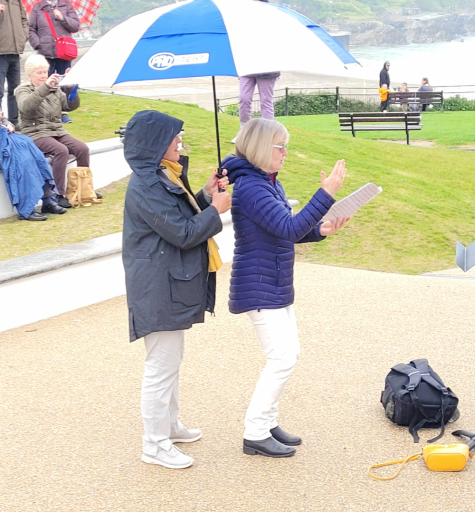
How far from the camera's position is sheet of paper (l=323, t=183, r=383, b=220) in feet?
12.4

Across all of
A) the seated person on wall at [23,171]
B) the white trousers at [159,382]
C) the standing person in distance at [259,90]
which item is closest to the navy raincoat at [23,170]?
the seated person on wall at [23,171]

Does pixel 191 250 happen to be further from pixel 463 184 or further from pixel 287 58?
pixel 463 184

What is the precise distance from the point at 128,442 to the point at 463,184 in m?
9.92

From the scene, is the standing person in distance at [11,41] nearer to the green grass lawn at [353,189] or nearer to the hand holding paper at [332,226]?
the green grass lawn at [353,189]

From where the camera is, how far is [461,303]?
659cm

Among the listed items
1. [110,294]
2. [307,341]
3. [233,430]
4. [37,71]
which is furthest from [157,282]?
[37,71]

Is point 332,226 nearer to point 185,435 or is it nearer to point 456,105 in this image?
point 185,435

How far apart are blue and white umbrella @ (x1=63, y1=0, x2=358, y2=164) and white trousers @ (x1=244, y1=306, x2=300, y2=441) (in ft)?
4.04

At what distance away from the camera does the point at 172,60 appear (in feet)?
13.4

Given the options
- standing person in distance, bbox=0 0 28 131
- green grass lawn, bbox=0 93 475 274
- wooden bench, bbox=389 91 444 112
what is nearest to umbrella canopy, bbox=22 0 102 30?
standing person in distance, bbox=0 0 28 131

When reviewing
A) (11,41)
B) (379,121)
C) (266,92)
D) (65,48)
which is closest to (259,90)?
(266,92)

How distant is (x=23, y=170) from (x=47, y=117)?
98cm

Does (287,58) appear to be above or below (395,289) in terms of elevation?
above

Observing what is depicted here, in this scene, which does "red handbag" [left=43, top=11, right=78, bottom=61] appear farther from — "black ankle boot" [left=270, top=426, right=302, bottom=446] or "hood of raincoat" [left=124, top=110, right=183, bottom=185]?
"black ankle boot" [left=270, top=426, right=302, bottom=446]
